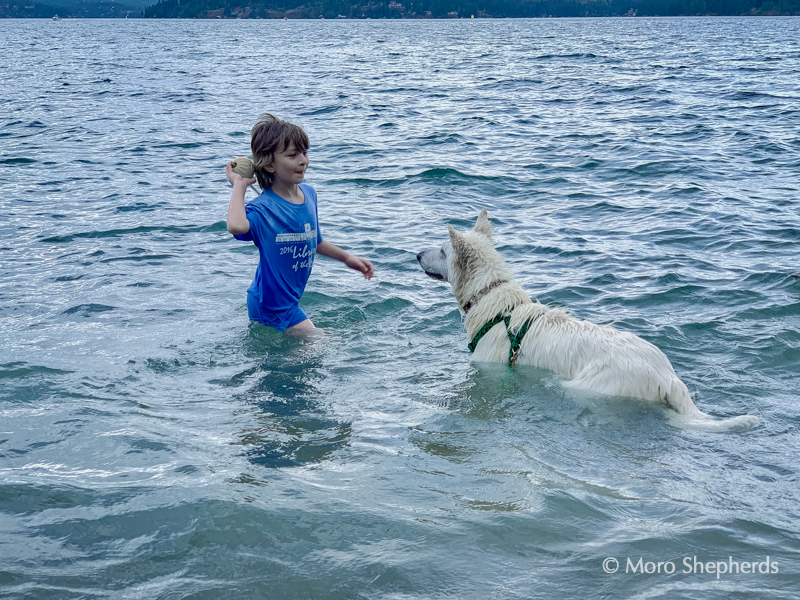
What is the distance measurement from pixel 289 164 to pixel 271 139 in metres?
0.26

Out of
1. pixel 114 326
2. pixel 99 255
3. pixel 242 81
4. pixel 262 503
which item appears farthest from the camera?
pixel 242 81

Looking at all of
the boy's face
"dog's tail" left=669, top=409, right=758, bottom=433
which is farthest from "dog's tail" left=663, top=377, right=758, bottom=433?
the boy's face

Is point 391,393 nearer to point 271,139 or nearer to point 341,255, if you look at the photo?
point 341,255

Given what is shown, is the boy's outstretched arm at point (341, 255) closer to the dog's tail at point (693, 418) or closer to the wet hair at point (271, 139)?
the wet hair at point (271, 139)

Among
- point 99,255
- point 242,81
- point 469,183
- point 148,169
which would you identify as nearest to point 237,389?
point 99,255

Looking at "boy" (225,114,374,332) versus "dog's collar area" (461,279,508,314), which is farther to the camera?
"dog's collar area" (461,279,508,314)

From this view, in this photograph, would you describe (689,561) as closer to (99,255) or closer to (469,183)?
(99,255)

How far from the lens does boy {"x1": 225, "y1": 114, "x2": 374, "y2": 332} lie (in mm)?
5953

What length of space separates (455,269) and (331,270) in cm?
329

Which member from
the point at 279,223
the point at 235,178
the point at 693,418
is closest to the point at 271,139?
the point at 235,178

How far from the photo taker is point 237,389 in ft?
18.6

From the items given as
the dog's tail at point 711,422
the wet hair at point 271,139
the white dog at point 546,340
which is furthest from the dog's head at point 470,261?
the dog's tail at point 711,422

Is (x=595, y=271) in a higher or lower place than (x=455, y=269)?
lower

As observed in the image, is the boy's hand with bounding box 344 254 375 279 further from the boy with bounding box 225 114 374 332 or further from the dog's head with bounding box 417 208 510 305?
the dog's head with bounding box 417 208 510 305
